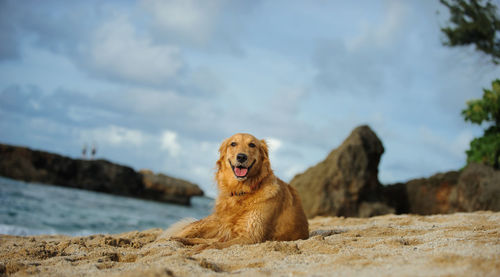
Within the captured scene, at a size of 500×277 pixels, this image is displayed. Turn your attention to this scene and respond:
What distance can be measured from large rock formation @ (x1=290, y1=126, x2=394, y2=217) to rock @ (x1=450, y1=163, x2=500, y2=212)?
185 centimetres

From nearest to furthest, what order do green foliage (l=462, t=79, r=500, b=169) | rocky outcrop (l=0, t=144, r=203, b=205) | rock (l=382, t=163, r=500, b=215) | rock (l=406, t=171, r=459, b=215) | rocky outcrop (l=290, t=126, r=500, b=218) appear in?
rock (l=382, t=163, r=500, b=215)
rocky outcrop (l=290, t=126, r=500, b=218)
rock (l=406, t=171, r=459, b=215)
green foliage (l=462, t=79, r=500, b=169)
rocky outcrop (l=0, t=144, r=203, b=205)

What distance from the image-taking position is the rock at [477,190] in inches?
356

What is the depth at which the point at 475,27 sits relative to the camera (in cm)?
1473

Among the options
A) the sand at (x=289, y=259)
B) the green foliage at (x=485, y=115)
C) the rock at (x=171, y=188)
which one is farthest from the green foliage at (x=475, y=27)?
the rock at (x=171, y=188)

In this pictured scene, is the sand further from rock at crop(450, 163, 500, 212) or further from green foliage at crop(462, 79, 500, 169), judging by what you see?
green foliage at crop(462, 79, 500, 169)

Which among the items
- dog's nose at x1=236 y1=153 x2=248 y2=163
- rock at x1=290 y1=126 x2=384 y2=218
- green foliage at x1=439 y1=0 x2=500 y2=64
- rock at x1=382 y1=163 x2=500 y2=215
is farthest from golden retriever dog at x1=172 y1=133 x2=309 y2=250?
green foliage at x1=439 y1=0 x2=500 y2=64

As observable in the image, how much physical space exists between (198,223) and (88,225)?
24.9 ft

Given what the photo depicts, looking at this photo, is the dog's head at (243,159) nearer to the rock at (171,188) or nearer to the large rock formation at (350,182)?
the large rock formation at (350,182)

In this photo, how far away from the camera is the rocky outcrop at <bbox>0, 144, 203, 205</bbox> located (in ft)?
97.2

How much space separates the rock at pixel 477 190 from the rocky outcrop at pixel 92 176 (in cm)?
2751

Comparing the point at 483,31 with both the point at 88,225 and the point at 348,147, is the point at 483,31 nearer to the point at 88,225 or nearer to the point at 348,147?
the point at 348,147

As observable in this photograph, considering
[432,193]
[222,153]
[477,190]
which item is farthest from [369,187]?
[222,153]

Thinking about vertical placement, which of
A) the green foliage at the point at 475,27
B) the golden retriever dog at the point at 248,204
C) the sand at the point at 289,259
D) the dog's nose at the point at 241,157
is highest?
the green foliage at the point at 475,27

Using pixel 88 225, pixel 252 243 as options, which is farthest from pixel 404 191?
pixel 88 225
